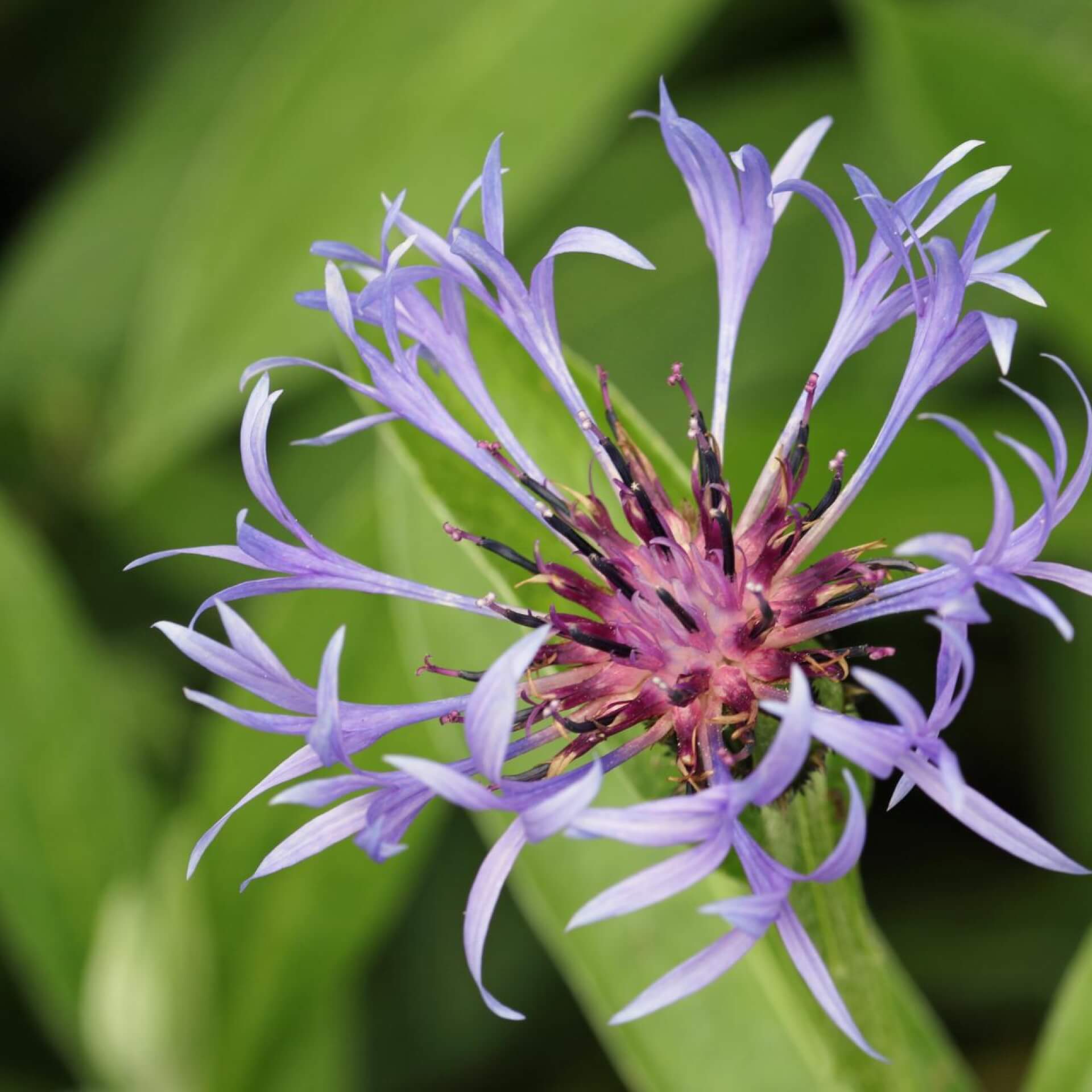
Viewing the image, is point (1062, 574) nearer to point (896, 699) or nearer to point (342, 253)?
point (896, 699)

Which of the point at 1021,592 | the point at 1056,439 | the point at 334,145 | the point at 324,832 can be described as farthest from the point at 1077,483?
the point at 334,145

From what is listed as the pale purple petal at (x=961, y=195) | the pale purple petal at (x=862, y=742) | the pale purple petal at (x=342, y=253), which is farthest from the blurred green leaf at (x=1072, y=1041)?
the pale purple petal at (x=342, y=253)

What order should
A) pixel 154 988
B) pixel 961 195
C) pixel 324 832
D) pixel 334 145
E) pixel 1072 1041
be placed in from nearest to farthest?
pixel 324 832, pixel 961 195, pixel 1072 1041, pixel 154 988, pixel 334 145

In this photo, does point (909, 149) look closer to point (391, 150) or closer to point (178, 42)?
point (391, 150)

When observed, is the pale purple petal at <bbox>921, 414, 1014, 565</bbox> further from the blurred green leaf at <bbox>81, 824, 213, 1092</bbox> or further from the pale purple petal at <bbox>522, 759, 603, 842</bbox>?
the blurred green leaf at <bbox>81, 824, 213, 1092</bbox>

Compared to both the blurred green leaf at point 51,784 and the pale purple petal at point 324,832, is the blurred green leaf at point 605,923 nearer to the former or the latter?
the pale purple petal at point 324,832
